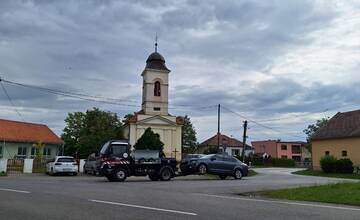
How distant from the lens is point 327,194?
51.5ft

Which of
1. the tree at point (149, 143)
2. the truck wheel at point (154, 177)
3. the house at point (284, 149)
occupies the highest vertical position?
the house at point (284, 149)

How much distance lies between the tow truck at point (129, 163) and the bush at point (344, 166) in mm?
24407

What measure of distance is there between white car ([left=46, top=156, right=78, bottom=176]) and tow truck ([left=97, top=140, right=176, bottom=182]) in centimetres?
847

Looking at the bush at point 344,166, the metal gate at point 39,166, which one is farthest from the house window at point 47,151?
the bush at point 344,166

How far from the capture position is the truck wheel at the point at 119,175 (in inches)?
969

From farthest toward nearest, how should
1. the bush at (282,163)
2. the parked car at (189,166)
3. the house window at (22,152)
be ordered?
the bush at (282,163)
the house window at (22,152)
the parked car at (189,166)

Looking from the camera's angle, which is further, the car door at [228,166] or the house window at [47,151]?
the house window at [47,151]

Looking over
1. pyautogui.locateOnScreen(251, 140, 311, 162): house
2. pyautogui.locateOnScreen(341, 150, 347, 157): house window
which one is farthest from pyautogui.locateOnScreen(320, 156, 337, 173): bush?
pyautogui.locateOnScreen(251, 140, 311, 162): house

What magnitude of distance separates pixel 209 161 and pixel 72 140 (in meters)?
45.7

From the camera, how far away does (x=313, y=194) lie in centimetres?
1594

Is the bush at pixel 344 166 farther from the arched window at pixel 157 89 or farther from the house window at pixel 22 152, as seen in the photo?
the house window at pixel 22 152

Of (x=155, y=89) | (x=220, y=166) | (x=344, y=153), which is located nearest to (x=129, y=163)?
(x=220, y=166)

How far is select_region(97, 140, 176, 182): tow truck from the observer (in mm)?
24763

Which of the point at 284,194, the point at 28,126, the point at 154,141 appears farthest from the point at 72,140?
the point at 284,194
